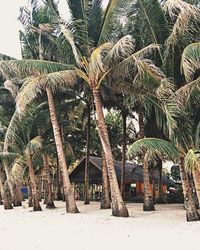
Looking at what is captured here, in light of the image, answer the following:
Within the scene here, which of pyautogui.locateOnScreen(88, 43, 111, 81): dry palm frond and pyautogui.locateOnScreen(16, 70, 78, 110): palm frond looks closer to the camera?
pyautogui.locateOnScreen(88, 43, 111, 81): dry palm frond

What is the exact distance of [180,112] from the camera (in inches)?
486

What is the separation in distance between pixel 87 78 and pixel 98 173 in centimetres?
1554

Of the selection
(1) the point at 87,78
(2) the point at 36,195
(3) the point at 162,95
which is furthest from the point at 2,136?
(3) the point at 162,95

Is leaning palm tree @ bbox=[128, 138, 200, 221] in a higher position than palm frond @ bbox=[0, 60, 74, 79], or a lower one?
lower

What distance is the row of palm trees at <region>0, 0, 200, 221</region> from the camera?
1241 centimetres

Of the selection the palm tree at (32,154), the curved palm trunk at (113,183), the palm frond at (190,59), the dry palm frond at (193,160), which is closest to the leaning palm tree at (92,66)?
the curved palm trunk at (113,183)

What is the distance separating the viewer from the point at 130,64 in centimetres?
1447

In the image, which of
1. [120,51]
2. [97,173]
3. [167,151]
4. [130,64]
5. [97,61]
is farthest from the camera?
[97,173]

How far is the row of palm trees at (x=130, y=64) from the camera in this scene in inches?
489

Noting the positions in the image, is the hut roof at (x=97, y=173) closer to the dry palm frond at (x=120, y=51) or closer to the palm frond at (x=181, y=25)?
the dry palm frond at (x=120, y=51)

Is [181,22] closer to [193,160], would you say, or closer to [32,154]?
[193,160]

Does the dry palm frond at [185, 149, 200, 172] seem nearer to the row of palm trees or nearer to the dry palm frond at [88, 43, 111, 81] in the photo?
the row of palm trees

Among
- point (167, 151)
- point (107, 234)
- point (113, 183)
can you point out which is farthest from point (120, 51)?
point (107, 234)

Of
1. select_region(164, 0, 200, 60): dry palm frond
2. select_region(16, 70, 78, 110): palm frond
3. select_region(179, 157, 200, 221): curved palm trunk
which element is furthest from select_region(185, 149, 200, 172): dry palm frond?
select_region(16, 70, 78, 110): palm frond
